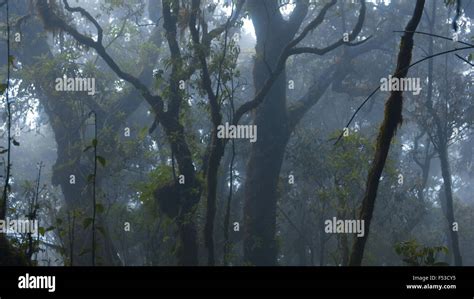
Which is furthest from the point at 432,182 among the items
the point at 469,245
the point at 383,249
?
the point at 383,249

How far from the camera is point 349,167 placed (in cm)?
1305

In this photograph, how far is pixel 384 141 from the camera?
571 centimetres

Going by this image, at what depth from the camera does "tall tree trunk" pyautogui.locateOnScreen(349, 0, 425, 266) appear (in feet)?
18.3

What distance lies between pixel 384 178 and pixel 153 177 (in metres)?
8.85

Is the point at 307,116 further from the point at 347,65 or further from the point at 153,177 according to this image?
the point at 153,177

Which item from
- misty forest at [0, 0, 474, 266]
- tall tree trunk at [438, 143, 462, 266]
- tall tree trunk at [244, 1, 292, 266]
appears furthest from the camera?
tall tree trunk at [438, 143, 462, 266]

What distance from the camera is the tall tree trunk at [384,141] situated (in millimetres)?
5590
